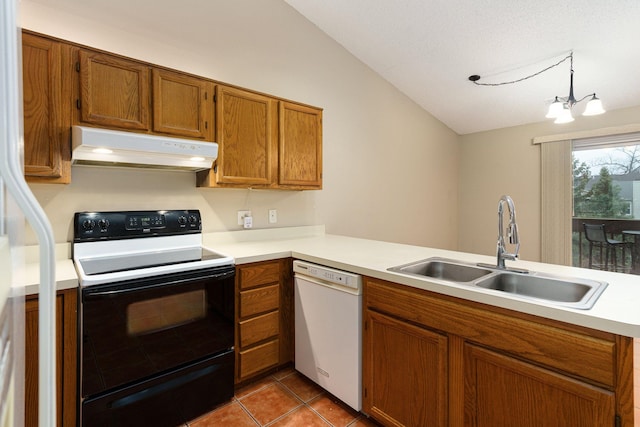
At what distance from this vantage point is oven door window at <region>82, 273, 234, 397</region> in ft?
4.66

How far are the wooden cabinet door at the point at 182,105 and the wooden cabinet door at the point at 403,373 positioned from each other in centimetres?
152

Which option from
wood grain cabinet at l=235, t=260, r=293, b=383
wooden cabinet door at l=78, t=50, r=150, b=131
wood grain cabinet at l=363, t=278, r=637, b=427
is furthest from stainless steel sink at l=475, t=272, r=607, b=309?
wooden cabinet door at l=78, t=50, r=150, b=131

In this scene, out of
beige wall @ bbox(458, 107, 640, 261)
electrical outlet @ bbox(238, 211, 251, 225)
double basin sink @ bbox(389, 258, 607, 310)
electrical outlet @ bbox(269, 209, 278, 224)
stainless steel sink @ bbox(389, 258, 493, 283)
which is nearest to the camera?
double basin sink @ bbox(389, 258, 607, 310)

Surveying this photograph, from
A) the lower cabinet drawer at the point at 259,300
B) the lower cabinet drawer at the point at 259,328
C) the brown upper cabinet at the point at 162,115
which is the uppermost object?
the brown upper cabinet at the point at 162,115

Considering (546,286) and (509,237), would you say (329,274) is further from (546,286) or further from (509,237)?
(546,286)

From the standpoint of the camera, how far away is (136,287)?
4.92 ft

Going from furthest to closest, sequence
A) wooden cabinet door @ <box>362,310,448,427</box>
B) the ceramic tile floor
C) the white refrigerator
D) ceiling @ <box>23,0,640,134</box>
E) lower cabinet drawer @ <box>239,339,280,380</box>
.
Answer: ceiling @ <box>23,0,640,134</box> < lower cabinet drawer @ <box>239,339,280,380</box> < the ceramic tile floor < wooden cabinet door @ <box>362,310,448,427</box> < the white refrigerator

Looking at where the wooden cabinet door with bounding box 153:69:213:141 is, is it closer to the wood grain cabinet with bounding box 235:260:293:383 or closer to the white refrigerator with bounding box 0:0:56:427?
the wood grain cabinet with bounding box 235:260:293:383

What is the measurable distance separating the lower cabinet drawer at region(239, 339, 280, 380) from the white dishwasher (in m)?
0.15

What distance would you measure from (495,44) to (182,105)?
8.74ft

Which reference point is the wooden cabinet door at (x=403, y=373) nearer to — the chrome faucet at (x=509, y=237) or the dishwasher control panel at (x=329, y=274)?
the dishwasher control panel at (x=329, y=274)

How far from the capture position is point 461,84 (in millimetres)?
3531

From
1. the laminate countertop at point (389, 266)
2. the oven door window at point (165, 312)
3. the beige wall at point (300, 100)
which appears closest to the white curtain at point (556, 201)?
the beige wall at point (300, 100)

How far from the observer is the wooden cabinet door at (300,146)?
244 centimetres
